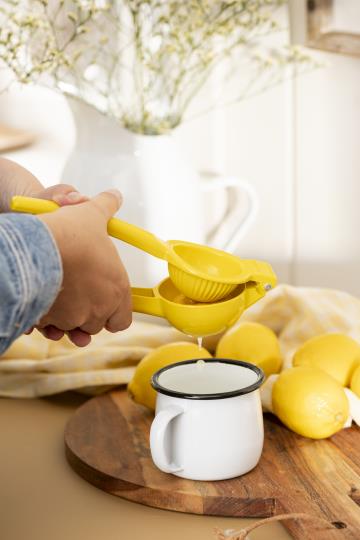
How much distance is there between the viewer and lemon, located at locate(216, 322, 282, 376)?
77 centimetres

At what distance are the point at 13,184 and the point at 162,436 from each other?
275 mm

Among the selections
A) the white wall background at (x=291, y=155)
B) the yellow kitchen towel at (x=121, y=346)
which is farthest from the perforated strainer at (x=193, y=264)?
the white wall background at (x=291, y=155)

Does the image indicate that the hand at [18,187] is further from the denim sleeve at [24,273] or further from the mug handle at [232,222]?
the mug handle at [232,222]

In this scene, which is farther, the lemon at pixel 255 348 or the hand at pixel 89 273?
the lemon at pixel 255 348

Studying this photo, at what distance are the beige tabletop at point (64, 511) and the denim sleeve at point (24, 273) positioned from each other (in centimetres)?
19

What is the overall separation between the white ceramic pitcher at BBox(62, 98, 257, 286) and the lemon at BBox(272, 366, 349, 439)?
355mm

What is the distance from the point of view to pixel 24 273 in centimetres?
41

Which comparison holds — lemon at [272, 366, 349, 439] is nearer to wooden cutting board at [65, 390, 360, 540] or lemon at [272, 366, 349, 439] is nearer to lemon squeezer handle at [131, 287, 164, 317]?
wooden cutting board at [65, 390, 360, 540]

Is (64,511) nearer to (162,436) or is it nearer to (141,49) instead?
(162,436)

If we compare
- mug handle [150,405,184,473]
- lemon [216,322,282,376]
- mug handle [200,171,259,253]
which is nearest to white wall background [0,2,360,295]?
mug handle [200,171,259,253]

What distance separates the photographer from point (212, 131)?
1288mm

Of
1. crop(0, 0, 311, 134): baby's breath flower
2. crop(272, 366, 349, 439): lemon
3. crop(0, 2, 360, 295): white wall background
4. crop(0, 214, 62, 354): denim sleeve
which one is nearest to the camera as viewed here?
crop(0, 214, 62, 354): denim sleeve

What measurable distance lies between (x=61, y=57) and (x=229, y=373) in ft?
1.51

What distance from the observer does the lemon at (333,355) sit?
0.71m
